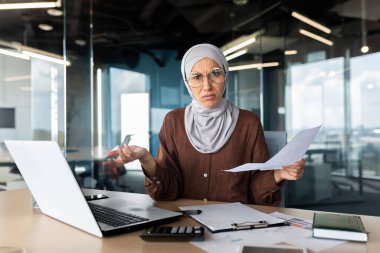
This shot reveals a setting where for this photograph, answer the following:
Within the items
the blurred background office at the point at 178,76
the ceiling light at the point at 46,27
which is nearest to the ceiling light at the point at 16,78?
the blurred background office at the point at 178,76

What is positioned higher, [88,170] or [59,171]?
[59,171]

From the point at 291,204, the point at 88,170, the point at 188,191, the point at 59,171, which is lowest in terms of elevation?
the point at 291,204

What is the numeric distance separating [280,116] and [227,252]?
3.33 m

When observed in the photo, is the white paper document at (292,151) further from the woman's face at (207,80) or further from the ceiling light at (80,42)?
the ceiling light at (80,42)

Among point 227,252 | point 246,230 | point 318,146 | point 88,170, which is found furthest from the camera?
point 88,170

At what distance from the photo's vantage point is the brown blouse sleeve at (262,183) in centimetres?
125

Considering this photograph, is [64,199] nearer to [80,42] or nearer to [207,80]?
[207,80]

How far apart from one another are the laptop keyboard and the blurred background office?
2996 mm

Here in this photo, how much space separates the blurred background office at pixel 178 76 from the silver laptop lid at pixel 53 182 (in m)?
2.97

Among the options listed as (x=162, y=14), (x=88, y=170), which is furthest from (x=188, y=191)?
(x=162, y=14)

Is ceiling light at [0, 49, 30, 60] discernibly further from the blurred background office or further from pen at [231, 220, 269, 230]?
pen at [231, 220, 269, 230]

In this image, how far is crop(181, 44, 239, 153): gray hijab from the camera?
1.41 meters

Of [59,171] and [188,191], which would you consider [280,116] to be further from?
[59,171]

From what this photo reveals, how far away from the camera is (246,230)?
0.84m
